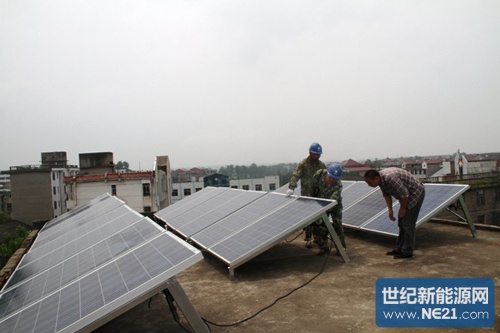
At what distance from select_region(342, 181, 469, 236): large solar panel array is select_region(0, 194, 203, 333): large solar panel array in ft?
16.5

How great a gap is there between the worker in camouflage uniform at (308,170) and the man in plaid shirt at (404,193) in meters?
1.87

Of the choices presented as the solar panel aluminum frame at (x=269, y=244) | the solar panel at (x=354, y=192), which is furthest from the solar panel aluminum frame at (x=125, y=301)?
the solar panel at (x=354, y=192)

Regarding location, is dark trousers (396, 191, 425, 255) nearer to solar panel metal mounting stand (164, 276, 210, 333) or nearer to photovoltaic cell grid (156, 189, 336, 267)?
photovoltaic cell grid (156, 189, 336, 267)

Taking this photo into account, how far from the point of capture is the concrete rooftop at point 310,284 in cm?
449

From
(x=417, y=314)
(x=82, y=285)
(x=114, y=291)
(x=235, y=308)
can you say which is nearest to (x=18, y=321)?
(x=82, y=285)

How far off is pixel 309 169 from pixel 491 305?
4.71m

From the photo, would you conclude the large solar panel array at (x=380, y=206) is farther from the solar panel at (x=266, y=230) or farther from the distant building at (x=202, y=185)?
the distant building at (x=202, y=185)

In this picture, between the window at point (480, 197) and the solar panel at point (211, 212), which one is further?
the window at point (480, 197)

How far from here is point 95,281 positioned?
3938 mm

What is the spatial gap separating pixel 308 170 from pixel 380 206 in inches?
80.6

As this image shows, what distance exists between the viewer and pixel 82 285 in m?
3.96

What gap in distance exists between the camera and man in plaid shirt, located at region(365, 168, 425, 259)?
21.5 ft

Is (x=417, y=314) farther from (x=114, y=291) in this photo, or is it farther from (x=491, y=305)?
(x=114, y=291)

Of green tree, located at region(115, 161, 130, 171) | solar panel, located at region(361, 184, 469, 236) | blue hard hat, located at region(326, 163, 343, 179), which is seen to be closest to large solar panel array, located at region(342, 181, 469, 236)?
solar panel, located at region(361, 184, 469, 236)
